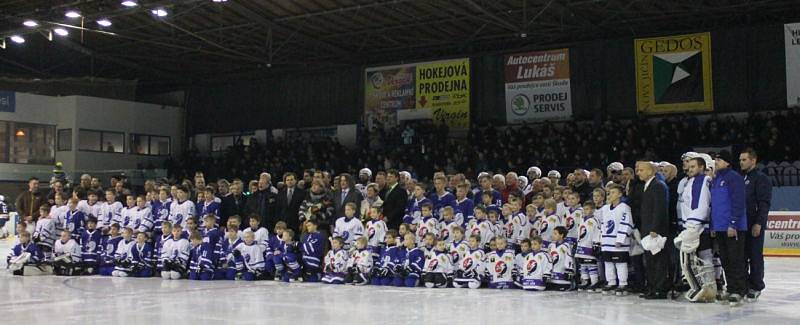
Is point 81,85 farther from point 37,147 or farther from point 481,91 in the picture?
point 481,91

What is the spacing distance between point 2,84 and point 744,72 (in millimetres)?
27831

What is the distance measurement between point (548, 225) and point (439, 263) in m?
1.70

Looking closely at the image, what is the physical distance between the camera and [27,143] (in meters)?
34.0

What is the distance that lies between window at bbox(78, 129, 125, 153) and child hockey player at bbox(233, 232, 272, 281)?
23.1 m

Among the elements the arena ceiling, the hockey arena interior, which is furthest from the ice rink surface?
the arena ceiling

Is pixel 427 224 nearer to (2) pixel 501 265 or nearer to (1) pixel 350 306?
(2) pixel 501 265

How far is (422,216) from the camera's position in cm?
1294

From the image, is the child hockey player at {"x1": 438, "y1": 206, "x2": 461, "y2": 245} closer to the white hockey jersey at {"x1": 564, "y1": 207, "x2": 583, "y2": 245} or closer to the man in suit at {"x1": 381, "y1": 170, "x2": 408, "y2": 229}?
the man in suit at {"x1": 381, "y1": 170, "x2": 408, "y2": 229}

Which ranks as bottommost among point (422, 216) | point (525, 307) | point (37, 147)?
point (525, 307)

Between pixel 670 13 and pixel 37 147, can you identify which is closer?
pixel 670 13

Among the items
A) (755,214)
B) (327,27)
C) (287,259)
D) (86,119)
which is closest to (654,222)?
(755,214)

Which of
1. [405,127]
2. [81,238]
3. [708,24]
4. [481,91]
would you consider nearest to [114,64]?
[405,127]

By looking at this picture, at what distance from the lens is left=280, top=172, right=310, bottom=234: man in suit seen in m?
14.3

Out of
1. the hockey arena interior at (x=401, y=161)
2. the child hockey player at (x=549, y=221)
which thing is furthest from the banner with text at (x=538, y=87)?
the child hockey player at (x=549, y=221)
